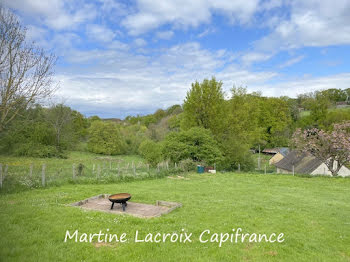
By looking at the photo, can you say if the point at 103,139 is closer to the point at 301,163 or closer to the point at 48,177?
the point at 48,177

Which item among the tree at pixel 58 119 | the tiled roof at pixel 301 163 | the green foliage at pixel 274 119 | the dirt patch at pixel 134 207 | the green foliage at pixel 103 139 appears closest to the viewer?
the dirt patch at pixel 134 207

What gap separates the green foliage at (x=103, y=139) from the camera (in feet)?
153

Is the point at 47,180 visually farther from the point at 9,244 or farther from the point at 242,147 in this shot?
the point at 242,147

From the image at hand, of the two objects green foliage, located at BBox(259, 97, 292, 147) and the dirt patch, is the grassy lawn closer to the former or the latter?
the dirt patch


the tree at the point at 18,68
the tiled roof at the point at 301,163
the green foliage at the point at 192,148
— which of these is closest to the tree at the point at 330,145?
the tiled roof at the point at 301,163

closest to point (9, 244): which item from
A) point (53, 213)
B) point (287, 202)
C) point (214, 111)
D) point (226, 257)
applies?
point (53, 213)

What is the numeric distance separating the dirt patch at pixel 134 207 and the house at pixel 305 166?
1958 centimetres

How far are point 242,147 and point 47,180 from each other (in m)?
22.3

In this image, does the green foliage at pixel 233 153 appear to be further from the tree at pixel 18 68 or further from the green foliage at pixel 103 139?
the green foliage at pixel 103 139

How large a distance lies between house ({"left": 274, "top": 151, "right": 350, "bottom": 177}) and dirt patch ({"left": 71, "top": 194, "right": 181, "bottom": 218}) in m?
19.6

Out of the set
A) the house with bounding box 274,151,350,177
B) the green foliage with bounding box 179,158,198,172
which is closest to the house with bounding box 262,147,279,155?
the house with bounding box 274,151,350,177

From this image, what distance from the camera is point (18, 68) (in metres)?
11.6

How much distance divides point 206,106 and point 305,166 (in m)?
14.8

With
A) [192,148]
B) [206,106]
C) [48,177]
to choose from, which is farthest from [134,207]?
[206,106]
